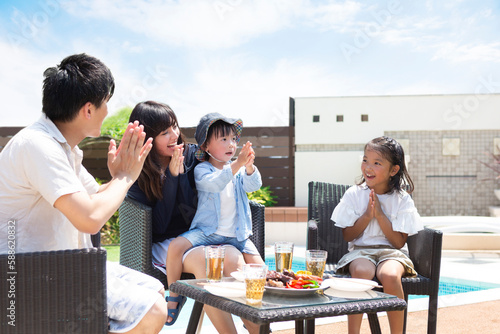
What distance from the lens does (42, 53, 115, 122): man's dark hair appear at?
62.2 inches

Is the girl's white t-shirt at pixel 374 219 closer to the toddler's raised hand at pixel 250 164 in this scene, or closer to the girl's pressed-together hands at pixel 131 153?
the toddler's raised hand at pixel 250 164

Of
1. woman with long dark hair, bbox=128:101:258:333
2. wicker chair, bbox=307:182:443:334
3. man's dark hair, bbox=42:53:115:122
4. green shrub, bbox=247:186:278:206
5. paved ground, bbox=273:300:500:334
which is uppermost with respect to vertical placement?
man's dark hair, bbox=42:53:115:122

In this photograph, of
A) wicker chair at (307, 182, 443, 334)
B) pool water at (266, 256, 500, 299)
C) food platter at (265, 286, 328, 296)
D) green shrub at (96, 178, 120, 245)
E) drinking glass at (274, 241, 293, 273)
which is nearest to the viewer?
food platter at (265, 286, 328, 296)

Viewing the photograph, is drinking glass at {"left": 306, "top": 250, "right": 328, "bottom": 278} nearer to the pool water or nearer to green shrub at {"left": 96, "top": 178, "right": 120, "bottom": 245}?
the pool water

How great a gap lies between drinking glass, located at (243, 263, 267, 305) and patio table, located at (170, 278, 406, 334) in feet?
0.08

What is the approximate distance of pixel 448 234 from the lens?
22.2ft

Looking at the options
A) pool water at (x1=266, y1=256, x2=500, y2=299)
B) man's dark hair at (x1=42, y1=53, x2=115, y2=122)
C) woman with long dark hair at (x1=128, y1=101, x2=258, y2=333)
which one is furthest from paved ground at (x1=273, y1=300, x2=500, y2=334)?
man's dark hair at (x1=42, y1=53, x2=115, y2=122)

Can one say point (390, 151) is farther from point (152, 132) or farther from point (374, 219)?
point (152, 132)

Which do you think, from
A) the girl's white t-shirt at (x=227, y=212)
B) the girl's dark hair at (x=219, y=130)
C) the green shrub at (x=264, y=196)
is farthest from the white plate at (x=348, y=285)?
the green shrub at (x=264, y=196)

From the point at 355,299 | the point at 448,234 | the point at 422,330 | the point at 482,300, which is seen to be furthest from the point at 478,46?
the point at 355,299

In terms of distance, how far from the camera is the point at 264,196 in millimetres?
10062

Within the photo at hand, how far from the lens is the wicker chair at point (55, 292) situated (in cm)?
142

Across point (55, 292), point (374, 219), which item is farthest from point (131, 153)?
point (374, 219)

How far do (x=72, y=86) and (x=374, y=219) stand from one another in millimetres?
1746
